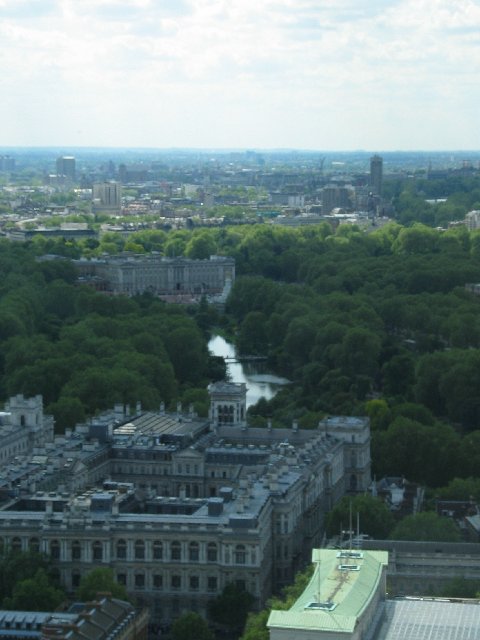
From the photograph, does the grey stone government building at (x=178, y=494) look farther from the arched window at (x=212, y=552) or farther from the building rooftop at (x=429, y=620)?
the building rooftop at (x=429, y=620)

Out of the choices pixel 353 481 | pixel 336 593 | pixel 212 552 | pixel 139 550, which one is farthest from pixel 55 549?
pixel 353 481

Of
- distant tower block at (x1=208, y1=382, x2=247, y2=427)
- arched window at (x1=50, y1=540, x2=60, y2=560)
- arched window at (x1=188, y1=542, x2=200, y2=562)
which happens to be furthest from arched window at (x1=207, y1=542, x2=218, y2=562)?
distant tower block at (x1=208, y1=382, x2=247, y2=427)

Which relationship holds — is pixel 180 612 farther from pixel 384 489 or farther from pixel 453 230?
pixel 453 230

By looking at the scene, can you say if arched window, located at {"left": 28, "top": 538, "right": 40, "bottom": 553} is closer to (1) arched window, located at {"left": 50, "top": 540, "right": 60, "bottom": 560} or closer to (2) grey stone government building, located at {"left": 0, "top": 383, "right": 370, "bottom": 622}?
(2) grey stone government building, located at {"left": 0, "top": 383, "right": 370, "bottom": 622}

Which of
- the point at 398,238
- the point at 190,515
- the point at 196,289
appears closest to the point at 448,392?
the point at 190,515

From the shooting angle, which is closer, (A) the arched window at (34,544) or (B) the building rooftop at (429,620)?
(B) the building rooftop at (429,620)

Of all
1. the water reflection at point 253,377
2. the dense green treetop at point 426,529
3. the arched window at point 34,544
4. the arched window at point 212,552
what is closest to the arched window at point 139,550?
the arched window at point 212,552
